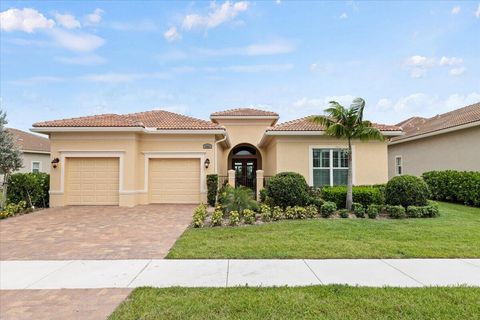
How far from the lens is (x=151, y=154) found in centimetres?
1507

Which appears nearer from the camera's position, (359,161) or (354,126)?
(354,126)

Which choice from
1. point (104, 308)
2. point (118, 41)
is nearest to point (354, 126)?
point (104, 308)

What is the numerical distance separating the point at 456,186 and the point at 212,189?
12.3 meters

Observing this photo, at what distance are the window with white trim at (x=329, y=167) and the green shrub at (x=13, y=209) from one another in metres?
13.6

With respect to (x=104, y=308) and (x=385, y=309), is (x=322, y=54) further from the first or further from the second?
(x=104, y=308)

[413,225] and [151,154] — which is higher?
[151,154]

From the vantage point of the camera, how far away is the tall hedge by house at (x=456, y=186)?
1374 centimetres

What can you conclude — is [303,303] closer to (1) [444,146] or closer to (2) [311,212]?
(2) [311,212]

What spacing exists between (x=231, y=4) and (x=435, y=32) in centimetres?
A: 973

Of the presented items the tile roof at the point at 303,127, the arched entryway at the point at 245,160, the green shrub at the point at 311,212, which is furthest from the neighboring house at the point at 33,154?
the green shrub at the point at 311,212

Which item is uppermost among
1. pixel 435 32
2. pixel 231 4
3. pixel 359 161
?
pixel 231 4

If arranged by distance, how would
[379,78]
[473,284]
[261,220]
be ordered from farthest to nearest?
[379,78] → [261,220] → [473,284]

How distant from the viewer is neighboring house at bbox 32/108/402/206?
14.4 metres

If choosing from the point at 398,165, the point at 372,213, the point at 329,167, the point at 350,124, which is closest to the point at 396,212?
the point at 372,213
